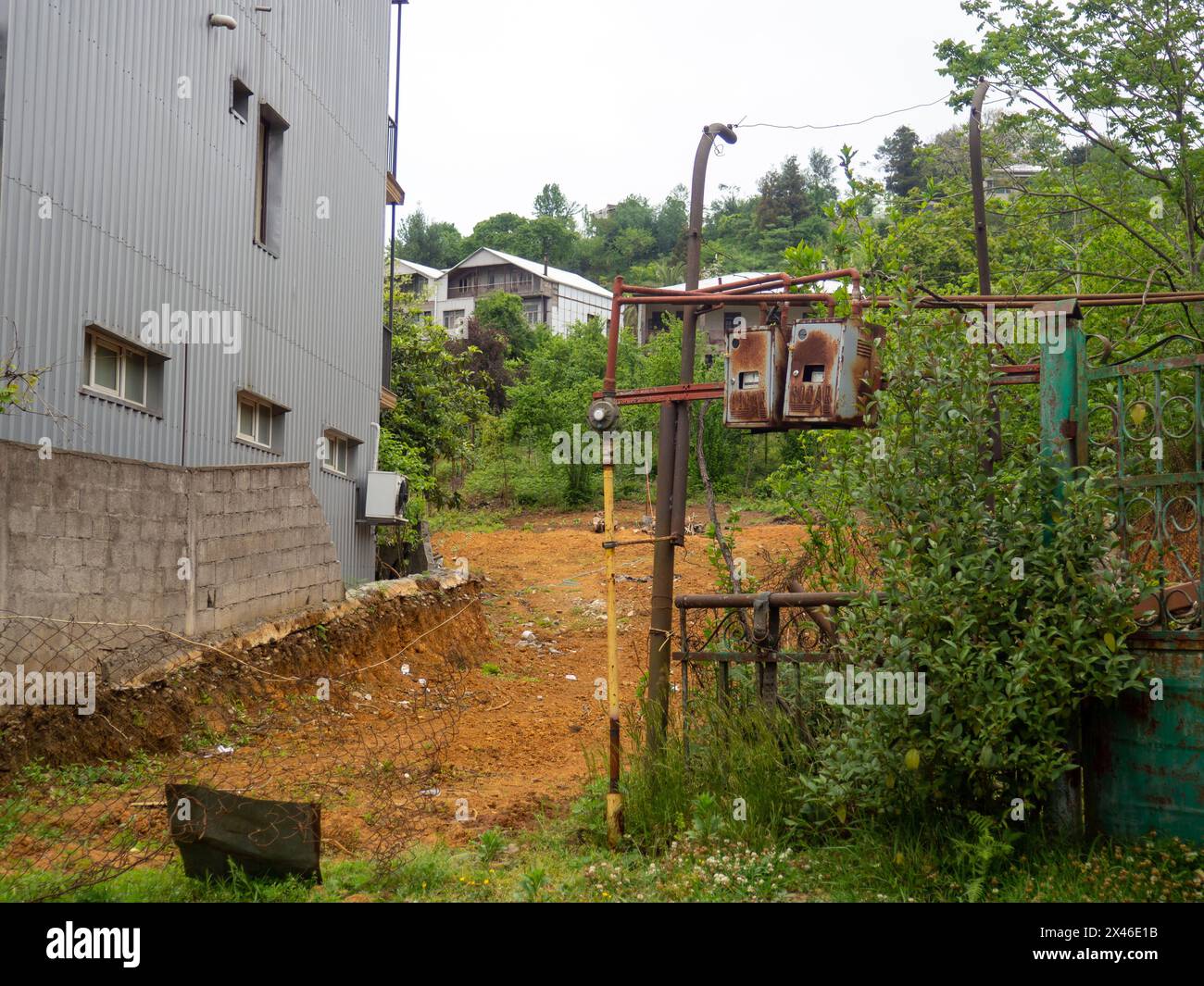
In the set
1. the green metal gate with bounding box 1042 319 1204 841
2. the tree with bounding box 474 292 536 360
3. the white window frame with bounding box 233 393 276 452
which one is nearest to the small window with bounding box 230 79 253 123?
the white window frame with bounding box 233 393 276 452

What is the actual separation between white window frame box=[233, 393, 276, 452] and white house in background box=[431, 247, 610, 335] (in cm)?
4314

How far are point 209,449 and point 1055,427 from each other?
8606 mm

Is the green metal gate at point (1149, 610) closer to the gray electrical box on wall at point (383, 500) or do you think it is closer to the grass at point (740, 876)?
the grass at point (740, 876)

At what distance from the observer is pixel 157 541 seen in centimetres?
888

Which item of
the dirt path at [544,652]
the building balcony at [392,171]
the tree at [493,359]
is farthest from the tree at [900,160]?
the building balcony at [392,171]

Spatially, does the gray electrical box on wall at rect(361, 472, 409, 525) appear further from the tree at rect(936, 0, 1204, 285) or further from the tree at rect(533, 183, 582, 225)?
the tree at rect(533, 183, 582, 225)

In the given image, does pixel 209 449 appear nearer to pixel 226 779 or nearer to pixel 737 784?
pixel 226 779

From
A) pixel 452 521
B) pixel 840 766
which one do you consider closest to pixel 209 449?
pixel 840 766

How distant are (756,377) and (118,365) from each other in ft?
20.2

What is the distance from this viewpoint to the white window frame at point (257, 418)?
12.3 m

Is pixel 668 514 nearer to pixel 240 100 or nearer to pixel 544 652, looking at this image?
pixel 240 100

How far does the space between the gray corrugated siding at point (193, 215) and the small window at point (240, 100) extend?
4.6 inches

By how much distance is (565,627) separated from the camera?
57.6 feet

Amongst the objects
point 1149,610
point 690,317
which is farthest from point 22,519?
point 1149,610
